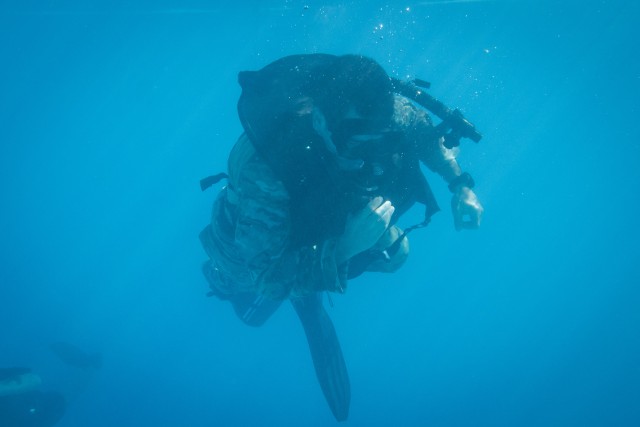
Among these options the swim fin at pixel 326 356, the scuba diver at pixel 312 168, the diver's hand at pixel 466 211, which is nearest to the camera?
the scuba diver at pixel 312 168

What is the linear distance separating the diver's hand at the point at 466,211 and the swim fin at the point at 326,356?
94.5 inches

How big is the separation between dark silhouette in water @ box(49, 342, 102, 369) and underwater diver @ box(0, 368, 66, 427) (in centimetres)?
478

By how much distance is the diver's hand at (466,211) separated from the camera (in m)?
3.81

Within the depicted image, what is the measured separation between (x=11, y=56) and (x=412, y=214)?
30.2 meters

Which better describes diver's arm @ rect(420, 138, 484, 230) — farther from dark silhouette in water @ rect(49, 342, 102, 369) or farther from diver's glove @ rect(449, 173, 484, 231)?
dark silhouette in water @ rect(49, 342, 102, 369)

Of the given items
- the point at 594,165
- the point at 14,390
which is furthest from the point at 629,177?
the point at 14,390

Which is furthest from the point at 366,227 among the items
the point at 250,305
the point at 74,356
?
the point at 74,356

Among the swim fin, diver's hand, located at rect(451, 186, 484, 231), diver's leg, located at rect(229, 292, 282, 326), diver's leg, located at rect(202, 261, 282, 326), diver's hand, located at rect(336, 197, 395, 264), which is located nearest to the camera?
diver's hand, located at rect(336, 197, 395, 264)

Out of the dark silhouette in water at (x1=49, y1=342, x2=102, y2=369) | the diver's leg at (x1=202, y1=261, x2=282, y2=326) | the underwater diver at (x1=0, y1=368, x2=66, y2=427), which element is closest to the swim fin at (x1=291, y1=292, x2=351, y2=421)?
the diver's leg at (x1=202, y1=261, x2=282, y2=326)

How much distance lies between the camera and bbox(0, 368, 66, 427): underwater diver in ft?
43.0

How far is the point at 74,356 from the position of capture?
63.4 feet

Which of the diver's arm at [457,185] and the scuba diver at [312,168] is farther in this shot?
the diver's arm at [457,185]

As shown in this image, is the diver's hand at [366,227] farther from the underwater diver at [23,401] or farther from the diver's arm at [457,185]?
the underwater diver at [23,401]

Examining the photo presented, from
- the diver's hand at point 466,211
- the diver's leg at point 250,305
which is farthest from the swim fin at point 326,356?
the diver's hand at point 466,211
